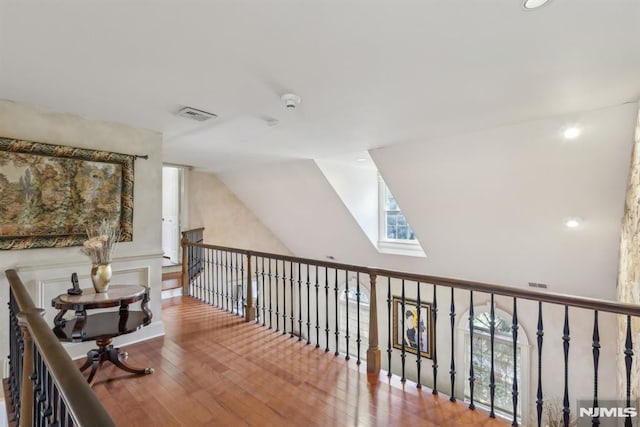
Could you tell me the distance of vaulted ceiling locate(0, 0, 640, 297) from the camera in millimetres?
1552

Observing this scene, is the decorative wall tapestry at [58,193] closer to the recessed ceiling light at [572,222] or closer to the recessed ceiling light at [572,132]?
the recessed ceiling light at [572,132]

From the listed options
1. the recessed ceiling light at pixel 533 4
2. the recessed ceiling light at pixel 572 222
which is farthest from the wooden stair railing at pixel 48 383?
the recessed ceiling light at pixel 572 222

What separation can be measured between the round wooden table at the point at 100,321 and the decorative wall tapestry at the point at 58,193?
69cm

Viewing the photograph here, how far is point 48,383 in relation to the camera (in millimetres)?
1267

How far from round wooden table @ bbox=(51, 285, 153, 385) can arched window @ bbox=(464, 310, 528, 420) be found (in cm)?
513

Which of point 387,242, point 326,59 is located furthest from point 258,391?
point 387,242

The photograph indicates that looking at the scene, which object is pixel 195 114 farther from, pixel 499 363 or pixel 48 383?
pixel 499 363

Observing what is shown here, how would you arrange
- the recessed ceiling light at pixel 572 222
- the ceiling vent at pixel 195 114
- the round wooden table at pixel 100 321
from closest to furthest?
the round wooden table at pixel 100 321 → the ceiling vent at pixel 195 114 → the recessed ceiling light at pixel 572 222

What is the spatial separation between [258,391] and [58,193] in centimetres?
252

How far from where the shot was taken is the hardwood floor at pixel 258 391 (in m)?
2.16

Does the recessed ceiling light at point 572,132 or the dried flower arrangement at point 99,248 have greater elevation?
the recessed ceiling light at point 572,132

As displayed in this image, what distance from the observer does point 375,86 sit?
233 cm

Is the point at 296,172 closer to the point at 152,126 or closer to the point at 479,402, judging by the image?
the point at 152,126

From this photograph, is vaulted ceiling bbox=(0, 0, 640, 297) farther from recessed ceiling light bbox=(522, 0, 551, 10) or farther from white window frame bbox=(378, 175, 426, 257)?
white window frame bbox=(378, 175, 426, 257)
